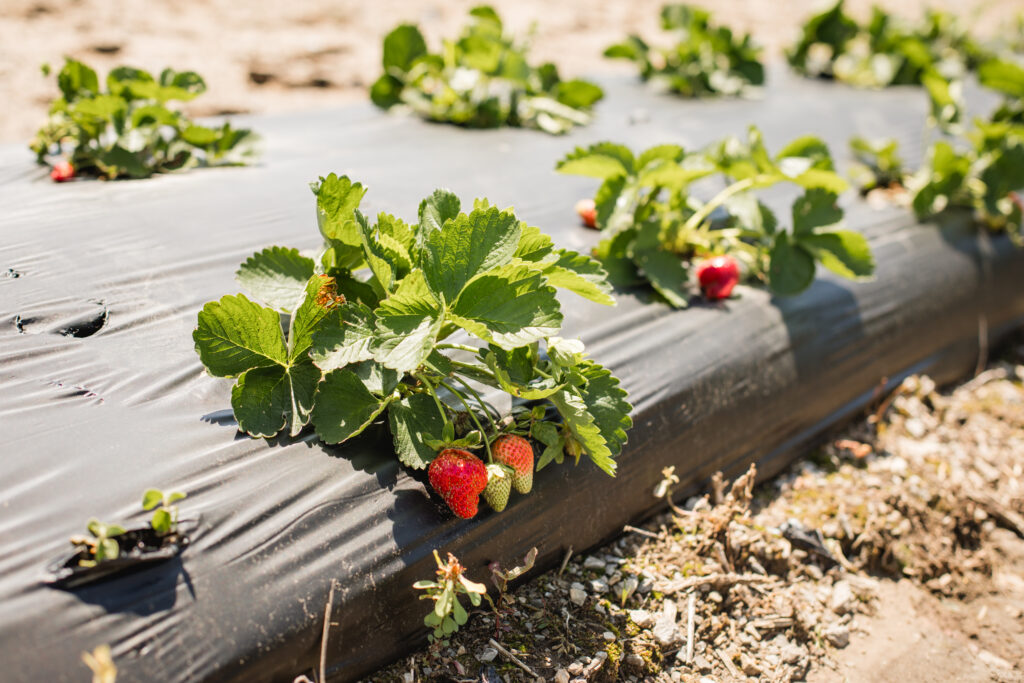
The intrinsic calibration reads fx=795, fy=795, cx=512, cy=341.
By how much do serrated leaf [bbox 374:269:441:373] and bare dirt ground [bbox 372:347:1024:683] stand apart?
59 centimetres

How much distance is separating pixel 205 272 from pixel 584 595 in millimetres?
1123

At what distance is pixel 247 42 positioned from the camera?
4.54m

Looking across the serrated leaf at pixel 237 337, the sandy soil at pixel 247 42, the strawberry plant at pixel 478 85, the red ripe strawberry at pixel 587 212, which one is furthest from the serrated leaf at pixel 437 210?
the sandy soil at pixel 247 42

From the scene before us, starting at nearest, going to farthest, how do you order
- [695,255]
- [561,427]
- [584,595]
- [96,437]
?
[96,437], [561,427], [584,595], [695,255]

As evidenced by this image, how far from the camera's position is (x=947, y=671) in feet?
5.88

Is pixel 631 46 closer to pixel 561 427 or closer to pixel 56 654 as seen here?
pixel 561 427

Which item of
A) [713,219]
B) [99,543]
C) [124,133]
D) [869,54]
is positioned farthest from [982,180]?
[99,543]

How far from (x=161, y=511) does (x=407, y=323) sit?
48 cm

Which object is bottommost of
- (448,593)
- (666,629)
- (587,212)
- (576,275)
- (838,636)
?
(838,636)

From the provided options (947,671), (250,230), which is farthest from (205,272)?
(947,671)

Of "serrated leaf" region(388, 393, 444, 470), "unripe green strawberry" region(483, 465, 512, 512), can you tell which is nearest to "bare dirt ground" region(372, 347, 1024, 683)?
"unripe green strawberry" region(483, 465, 512, 512)

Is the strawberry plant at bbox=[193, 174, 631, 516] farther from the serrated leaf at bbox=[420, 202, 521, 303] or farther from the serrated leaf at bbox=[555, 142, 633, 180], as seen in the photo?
the serrated leaf at bbox=[555, 142, 633, 180]

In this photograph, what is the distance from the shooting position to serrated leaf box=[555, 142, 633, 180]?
79.0 inches

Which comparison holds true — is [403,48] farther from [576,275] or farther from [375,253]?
[576,275]
